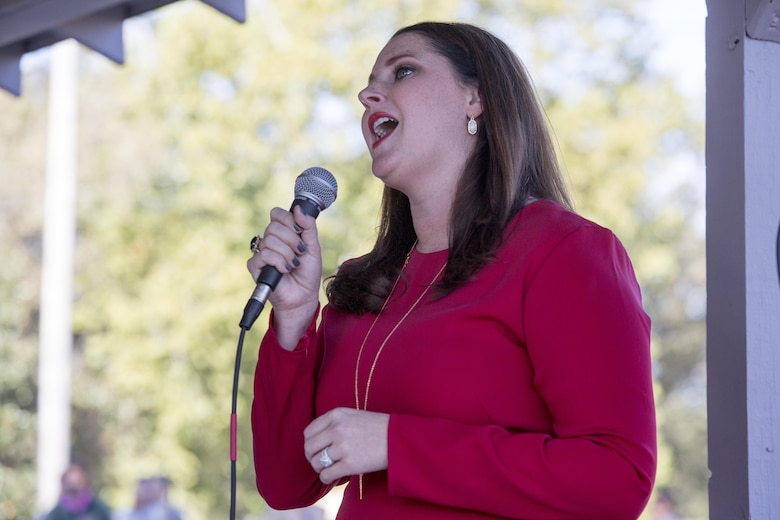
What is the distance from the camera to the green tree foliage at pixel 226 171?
1410 centimetres

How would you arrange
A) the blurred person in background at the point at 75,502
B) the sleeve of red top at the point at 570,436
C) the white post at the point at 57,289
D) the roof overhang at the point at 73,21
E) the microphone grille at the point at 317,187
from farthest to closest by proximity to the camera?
1. the white post at the point at 57,289
2. the blurred person in background at the point at 75,502
3. the roof overhang at the point at 73,21
4. the microphone grille at the point at 317,187
5. the sleeve of red top at the point at 570,436

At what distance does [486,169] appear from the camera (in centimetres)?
231

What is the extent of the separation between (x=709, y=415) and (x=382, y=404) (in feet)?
2.33

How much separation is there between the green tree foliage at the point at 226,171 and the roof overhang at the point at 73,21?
926cm

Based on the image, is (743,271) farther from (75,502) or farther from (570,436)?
(75,502)

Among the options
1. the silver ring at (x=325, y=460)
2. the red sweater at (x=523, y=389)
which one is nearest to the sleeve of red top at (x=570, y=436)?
the red sweater at (x=523, y=389)

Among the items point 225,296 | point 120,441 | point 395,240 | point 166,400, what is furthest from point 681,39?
point 395,240

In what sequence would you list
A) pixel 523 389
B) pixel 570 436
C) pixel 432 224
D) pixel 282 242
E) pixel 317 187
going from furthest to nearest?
pixel 432 224
pixel 317 187
pixel 282 242
pixel 523 389
pixel 570 436

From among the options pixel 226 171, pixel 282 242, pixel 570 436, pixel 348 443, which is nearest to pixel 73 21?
pixel 282 242

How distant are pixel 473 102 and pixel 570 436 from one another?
2.72ft

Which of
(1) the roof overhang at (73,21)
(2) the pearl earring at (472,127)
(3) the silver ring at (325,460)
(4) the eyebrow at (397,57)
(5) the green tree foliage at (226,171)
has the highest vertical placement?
(5) the green tree foliage at (226,171)

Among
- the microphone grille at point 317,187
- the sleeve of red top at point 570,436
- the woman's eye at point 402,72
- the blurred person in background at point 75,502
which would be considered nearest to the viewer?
the sleeve of red top at point 570,436

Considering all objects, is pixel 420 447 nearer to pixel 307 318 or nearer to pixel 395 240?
pixel 307 318

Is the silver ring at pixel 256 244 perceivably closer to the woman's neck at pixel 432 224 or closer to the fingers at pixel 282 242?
the fingers at pixel 282 242
